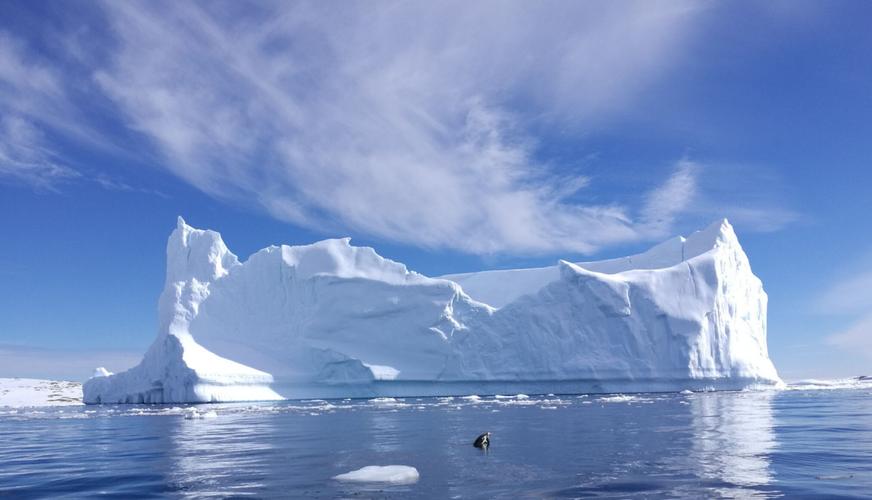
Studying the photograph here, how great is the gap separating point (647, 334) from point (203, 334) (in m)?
28.0

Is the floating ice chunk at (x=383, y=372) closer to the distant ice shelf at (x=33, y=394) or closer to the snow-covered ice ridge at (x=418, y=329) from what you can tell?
the snow-covered ice ridge at (x=418, y=329)

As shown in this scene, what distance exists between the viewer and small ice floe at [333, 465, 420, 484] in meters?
9.43

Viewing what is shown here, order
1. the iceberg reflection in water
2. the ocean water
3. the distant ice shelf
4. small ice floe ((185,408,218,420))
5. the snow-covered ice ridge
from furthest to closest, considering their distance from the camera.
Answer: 1. the distant ice shelf
2. the snow-covered ice ridge
3. small ice floe ((185,408,218,420))
4. the iceberg reflection in water
5. the ocean water

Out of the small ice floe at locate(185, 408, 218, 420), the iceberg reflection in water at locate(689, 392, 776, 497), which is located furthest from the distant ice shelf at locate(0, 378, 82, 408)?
the iceberg reflection in water at locate(689, 392, 776, 497)

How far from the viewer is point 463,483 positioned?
9195mm

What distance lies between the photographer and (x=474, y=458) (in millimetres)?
11773

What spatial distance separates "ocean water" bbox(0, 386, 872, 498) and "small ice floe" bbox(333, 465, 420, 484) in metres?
0.21

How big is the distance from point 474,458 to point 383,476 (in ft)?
8.83

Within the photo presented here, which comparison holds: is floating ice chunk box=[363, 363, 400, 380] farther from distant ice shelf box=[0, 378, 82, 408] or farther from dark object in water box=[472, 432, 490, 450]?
dark object in water box=[472, 432, 490, 450]

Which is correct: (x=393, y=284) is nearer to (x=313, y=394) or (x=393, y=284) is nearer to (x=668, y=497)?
(x=313, y=394)

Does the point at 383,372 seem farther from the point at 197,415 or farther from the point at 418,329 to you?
the point at 197,415

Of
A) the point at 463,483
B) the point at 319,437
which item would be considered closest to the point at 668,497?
the point at 463,483

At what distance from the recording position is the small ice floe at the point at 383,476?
30.9 feet

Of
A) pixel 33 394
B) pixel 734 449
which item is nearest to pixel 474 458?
pixel 734 449
